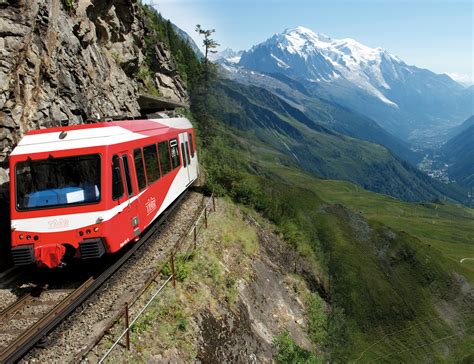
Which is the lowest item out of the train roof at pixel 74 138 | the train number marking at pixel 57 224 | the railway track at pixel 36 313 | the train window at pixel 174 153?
the railway track at pixel 36 313

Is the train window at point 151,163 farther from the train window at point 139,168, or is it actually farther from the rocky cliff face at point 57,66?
the rocky cliff face at point 57,66

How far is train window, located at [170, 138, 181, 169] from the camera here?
22656 millimetres

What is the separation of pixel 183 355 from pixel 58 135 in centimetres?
880

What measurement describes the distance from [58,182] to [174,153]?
9.60 m

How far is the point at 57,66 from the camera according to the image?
74.4 feet

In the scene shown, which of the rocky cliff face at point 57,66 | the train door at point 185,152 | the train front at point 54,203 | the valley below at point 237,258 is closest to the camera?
the train front at point 54,203

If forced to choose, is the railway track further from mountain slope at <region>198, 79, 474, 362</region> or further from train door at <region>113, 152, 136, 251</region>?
mountain slope at <region>198, 79, 474, 362</region>

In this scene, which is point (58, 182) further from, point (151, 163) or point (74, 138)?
point (151, 163)

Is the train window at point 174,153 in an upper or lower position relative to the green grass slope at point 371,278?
upper

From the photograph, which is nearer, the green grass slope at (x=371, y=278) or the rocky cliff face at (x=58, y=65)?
the rocky cliff face at (x=58, y=65)

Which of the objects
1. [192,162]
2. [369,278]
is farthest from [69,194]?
[369,278]

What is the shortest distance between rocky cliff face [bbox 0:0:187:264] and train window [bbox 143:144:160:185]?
542cm

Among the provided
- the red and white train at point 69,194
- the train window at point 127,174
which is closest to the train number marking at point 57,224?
the red and white train at point 69,194

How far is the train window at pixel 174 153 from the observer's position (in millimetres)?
22656
